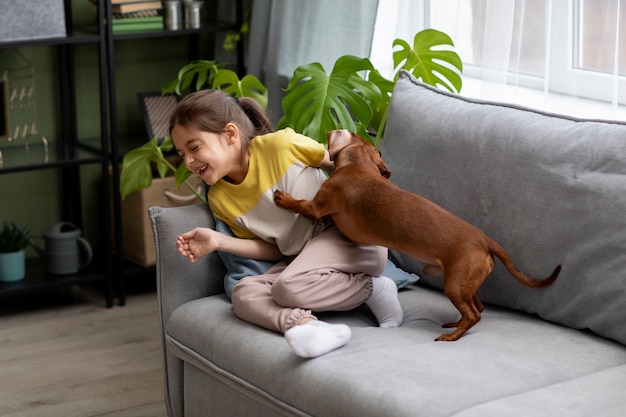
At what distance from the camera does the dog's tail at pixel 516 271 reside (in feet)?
6.92

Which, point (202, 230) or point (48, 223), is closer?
point (202, 230)

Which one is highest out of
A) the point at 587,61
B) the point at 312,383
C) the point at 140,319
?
the point at 587,61

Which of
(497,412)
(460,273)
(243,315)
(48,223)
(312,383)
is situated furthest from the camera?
(48,223)

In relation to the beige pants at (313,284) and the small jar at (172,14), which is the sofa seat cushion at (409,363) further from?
the small jar at (172,14)

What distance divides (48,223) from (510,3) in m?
2.02

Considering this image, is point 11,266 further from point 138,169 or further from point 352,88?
point 352,88

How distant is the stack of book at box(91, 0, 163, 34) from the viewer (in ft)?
11.7

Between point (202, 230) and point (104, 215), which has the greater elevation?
point (202, 230)

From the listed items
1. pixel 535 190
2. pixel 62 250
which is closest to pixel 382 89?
pixel 535 190

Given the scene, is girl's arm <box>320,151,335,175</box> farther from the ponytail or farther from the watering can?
the watering can

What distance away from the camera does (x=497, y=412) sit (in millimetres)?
1731

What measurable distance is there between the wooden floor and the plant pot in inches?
5.0

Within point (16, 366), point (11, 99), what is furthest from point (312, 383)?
point (11, 99)

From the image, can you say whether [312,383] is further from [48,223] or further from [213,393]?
[48,223]
